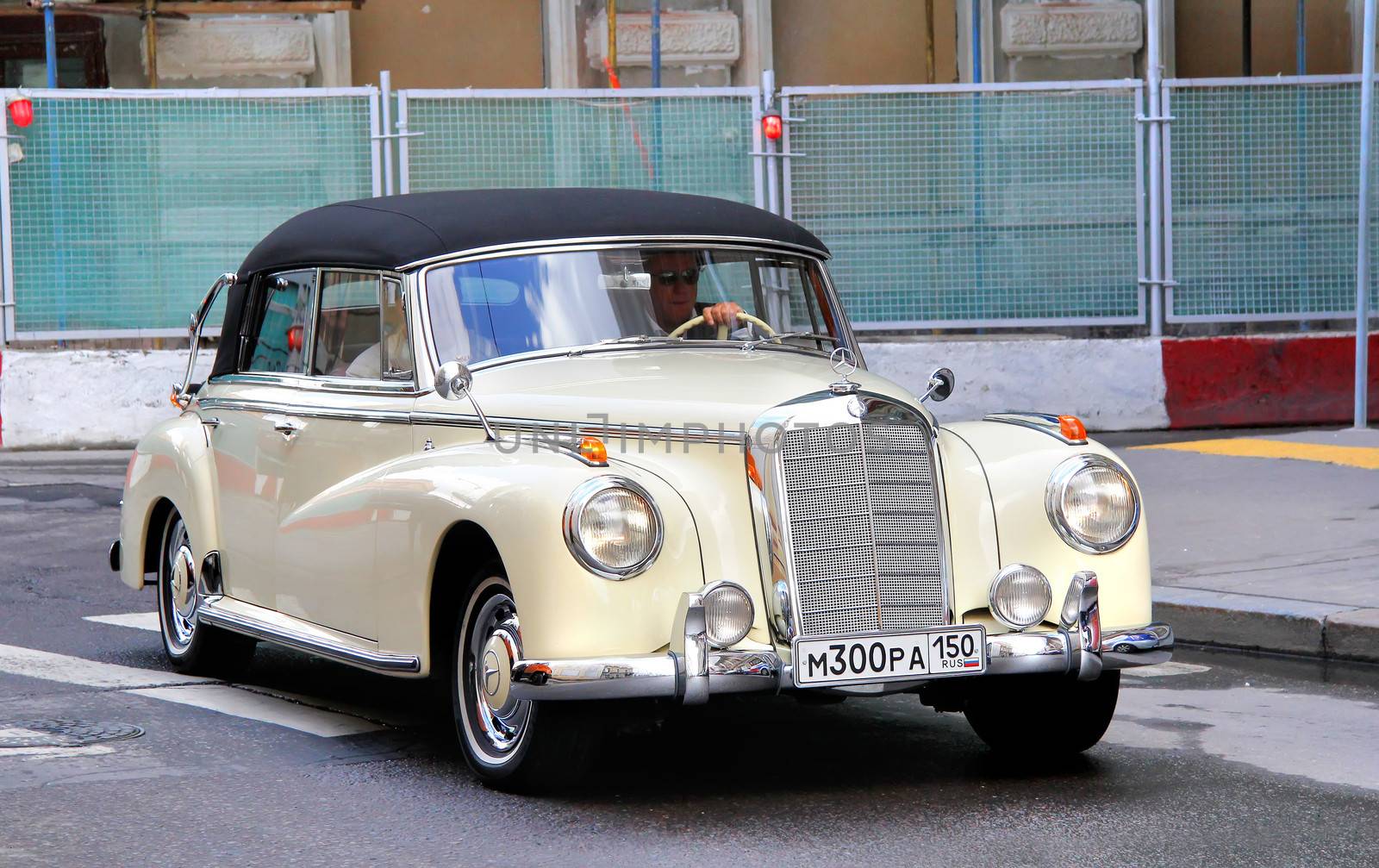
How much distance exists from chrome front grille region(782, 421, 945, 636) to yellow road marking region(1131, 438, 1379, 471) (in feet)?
22.6

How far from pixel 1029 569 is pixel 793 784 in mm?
897

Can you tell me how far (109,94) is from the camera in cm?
1485

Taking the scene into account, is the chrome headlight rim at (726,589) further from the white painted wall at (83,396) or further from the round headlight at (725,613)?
the white painted wall at (83,396)

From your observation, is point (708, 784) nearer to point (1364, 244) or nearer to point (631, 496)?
point (631, 496)

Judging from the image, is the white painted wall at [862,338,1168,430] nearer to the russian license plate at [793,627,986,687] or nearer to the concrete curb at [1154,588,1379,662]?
the concrete curb at [1154,588,1379,662]

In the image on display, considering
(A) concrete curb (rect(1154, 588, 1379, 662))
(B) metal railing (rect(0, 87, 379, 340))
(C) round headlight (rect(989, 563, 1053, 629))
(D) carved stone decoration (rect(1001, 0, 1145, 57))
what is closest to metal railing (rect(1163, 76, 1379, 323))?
(D) carved stone decoration (rect(1001, 0, 1145, 57))

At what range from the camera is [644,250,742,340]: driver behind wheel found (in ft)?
20.4

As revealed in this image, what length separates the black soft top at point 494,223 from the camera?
6.20 m

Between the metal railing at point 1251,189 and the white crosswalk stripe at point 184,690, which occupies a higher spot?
the metal railing at point 1251,189

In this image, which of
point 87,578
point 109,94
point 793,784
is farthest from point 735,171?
point 793,784

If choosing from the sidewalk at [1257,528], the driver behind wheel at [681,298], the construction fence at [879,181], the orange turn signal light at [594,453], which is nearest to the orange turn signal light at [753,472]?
the orange turn signal light at [594,453]

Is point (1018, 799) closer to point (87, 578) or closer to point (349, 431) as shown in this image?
point (349, 431)

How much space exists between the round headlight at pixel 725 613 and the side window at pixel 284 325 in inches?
92.7

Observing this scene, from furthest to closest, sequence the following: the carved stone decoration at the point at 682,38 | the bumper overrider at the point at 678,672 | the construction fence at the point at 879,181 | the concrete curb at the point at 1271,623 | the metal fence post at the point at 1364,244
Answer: the carved stone decoration at the point at 682,38
the construction fence at the point at 879,181
the metal fence post at the point at 1364,244
the concrete curb at the point at 1271,623
the bumper overrider at the point at 678,672
